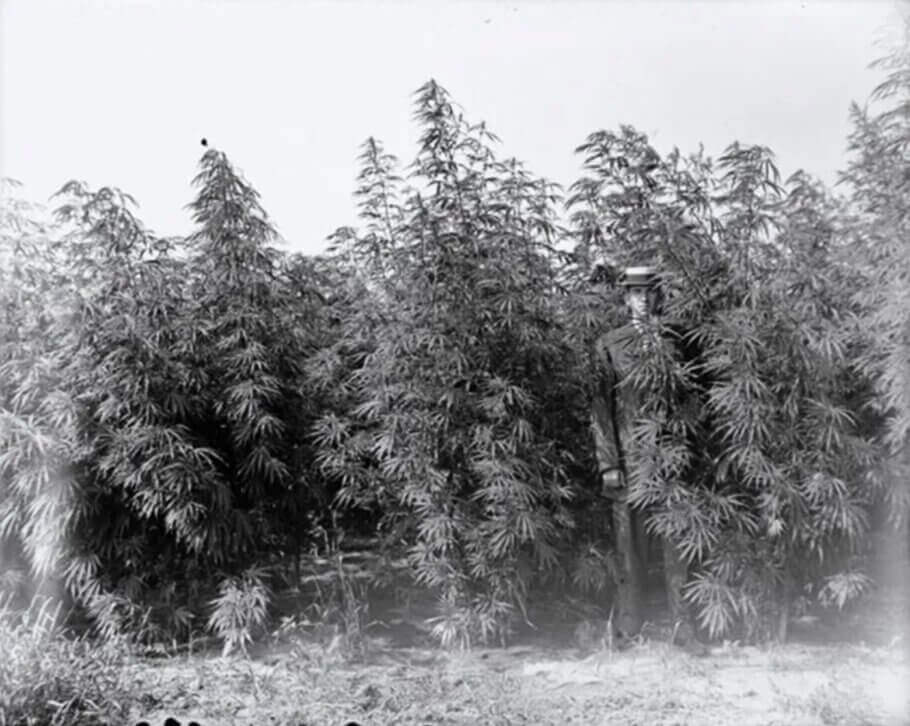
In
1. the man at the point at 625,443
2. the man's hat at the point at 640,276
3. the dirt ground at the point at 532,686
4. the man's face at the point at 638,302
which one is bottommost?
the dirt ground at the point at 532,686

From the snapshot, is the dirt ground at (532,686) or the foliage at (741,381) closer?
the dirt ground at (532,686)

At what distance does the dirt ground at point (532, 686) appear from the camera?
3.00 meters

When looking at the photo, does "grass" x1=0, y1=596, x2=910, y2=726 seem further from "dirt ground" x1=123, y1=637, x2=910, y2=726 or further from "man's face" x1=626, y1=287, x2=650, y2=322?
"man's face" x1=626, y1=287, x2=650, y2=322

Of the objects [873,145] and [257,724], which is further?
[873,145]

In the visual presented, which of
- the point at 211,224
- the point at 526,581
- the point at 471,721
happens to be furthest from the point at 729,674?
the point at 211,224

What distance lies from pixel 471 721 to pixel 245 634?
45.8 inches

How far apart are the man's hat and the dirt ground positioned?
1593 mm

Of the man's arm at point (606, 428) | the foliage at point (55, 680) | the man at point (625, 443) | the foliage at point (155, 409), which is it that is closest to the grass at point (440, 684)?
the foliage at point (55, 680)

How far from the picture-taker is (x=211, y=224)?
3717mm

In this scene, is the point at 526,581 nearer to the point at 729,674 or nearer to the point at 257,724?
the point at 729,674

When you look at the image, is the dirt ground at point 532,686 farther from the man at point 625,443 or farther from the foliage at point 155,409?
the foliage at point 155,409

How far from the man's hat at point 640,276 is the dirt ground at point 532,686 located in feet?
5.23

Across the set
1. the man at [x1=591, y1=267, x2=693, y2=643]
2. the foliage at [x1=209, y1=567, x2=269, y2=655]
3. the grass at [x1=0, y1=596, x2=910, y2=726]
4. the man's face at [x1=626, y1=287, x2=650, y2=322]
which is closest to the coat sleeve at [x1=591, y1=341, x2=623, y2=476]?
the man at [x1=591, y1=267, x2=693, y2=643]

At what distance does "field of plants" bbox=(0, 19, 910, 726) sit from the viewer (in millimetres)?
3414
